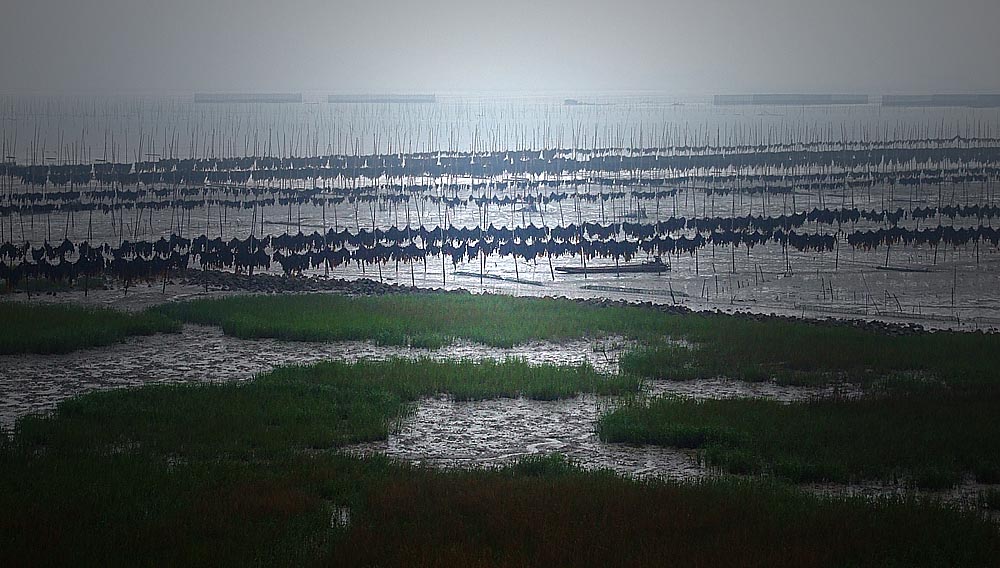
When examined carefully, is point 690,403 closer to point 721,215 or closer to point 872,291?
point 872,291

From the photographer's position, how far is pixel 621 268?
1495 inches

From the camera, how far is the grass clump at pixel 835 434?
48.8ft

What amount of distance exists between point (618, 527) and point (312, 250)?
29743mm

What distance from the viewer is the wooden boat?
3777cm

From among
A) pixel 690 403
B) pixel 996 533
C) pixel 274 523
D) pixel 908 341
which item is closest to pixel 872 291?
pixel 908 341

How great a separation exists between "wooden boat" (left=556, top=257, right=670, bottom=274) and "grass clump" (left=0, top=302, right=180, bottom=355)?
51.1 ft

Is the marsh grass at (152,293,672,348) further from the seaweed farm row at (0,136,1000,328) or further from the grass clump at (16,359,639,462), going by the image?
the seaweed farm row at (0,136,1000,328)

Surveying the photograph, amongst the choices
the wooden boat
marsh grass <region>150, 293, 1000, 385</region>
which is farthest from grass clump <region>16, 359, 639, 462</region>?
the wooden boat

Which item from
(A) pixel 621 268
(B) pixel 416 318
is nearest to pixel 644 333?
(B) pixel 416 318

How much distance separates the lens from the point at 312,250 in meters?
40.5

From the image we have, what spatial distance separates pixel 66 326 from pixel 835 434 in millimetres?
16588

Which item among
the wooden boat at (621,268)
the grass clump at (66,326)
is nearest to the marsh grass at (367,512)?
the grass clump at (66,326)

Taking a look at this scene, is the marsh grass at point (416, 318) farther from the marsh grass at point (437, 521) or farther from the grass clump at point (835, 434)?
the marsh grass at point (437, 521)

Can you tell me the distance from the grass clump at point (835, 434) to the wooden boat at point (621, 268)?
1856cm
